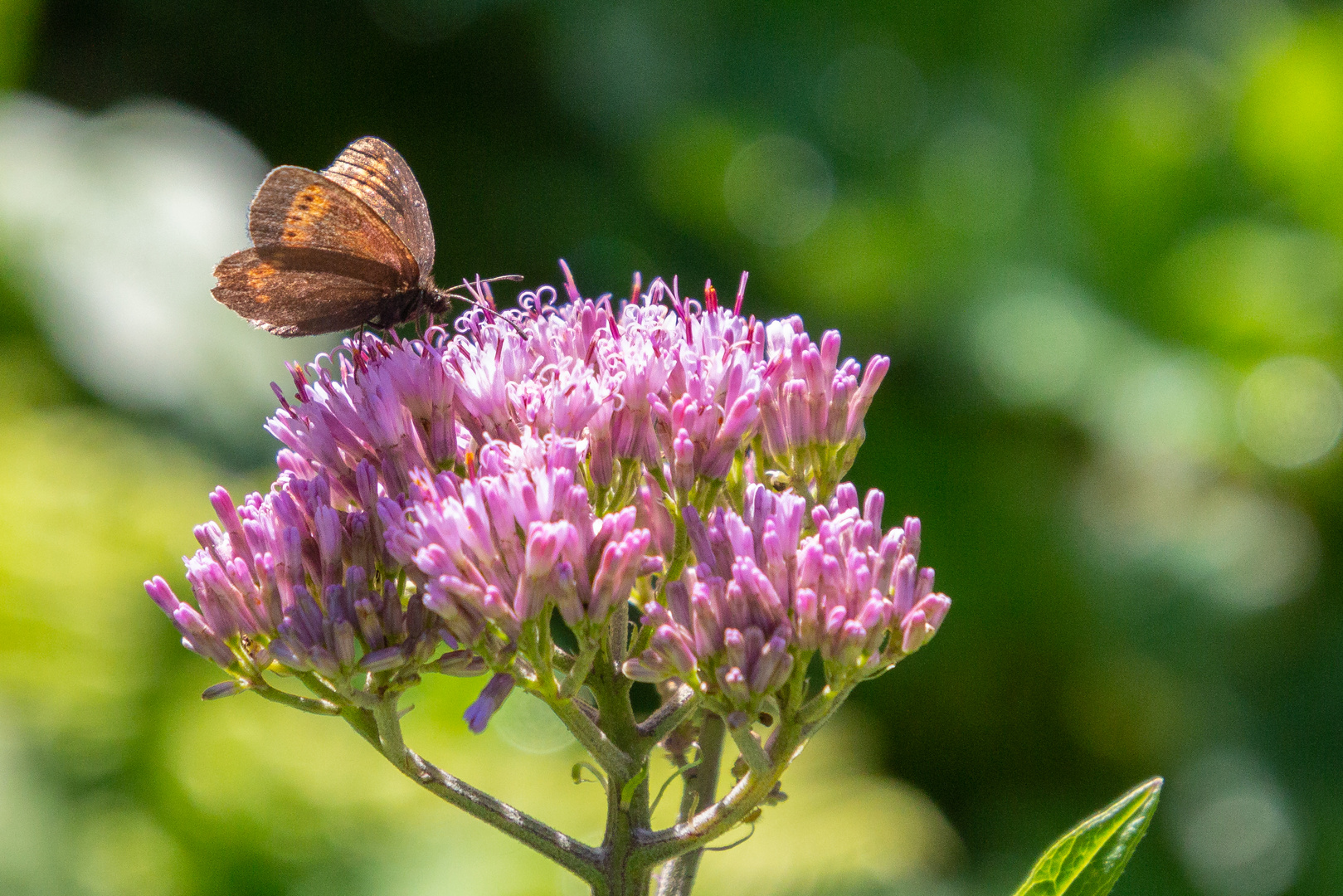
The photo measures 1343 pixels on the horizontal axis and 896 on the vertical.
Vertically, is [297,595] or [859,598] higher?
[859,598]

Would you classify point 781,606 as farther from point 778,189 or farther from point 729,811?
point 778,189

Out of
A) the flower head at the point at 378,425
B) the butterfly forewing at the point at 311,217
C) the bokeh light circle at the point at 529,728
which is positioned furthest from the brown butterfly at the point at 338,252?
the bokeh light circle at the point at 529,728

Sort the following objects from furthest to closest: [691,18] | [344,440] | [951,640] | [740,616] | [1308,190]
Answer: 1. [691,18]
2. [1308,190]
3. [951,640]
4. [344,440]
5. [740,616]

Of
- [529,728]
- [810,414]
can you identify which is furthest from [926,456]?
[810,414]

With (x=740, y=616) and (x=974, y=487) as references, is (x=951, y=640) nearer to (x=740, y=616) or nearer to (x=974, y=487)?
(x=974, y=487)

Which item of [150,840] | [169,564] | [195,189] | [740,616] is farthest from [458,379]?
[195,189]

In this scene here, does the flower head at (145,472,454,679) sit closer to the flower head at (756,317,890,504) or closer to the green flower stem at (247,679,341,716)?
the green flower stem at (247,679,341,716)

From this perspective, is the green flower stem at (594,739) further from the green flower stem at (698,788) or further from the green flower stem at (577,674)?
the green flower stem at (698,788)
